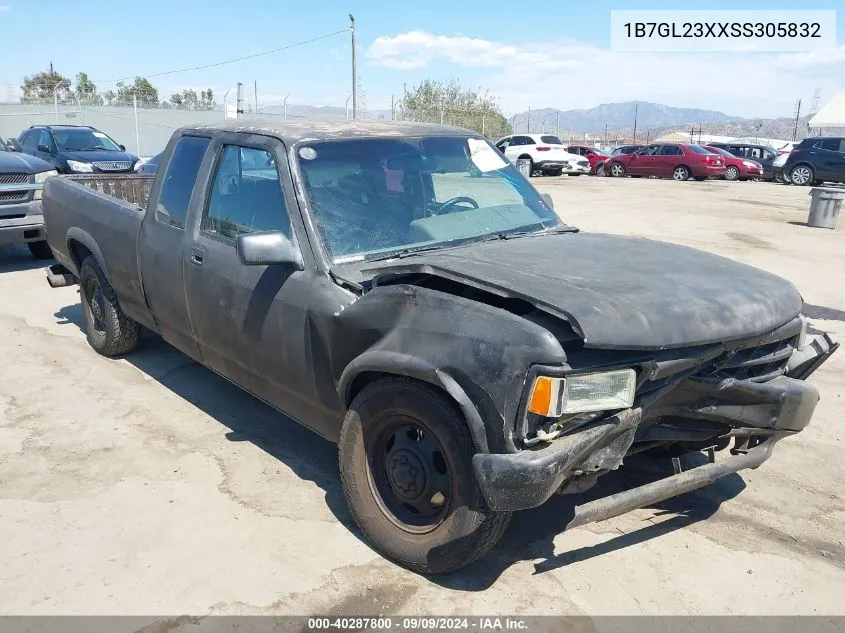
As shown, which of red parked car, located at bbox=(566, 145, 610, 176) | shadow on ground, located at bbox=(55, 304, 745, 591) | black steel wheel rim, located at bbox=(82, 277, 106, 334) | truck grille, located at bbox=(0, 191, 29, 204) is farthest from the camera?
red parked car, located at bbox=(566, 145, 610, 176)

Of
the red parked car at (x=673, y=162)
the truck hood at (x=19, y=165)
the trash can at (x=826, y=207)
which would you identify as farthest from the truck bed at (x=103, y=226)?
the red parked car at (x=673, y=162)

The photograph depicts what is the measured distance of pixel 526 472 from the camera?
248cm

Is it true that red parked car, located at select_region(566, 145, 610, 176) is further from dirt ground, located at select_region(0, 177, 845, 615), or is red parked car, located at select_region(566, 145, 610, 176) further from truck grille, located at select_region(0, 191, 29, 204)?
dirt ground, located at select_region(0, 177, 845, 615)

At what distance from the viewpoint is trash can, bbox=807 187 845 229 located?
13.9 metres

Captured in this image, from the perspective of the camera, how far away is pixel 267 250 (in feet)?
11.0

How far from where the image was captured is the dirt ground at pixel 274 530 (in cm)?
298

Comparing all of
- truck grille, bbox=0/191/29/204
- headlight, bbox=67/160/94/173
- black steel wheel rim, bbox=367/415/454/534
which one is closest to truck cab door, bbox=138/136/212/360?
black steel wheel rim, bbox=367/415/454/534

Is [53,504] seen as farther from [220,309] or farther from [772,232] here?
[772,232]

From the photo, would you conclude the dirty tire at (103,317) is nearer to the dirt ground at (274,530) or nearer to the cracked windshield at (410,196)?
the dirt ground at (274,530)

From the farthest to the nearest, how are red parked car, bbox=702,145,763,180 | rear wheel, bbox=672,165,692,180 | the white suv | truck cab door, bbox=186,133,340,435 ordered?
the white suv → rear wheel, bbox=672,165,692,180 → red parked car, bbox=702,145,763,180 → truck cab door, bbox=186,133,340,435

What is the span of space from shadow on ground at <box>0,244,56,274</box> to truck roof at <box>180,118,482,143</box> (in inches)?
236

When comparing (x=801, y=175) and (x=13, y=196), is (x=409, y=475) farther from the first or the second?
(x=801, y=175)

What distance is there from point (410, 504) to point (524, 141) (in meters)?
26.8

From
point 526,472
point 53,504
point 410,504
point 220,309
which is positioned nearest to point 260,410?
point 220,309
